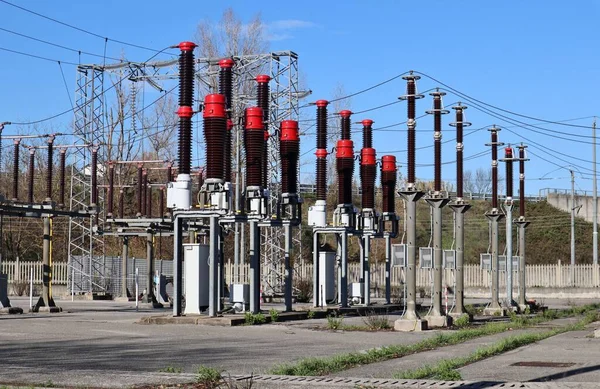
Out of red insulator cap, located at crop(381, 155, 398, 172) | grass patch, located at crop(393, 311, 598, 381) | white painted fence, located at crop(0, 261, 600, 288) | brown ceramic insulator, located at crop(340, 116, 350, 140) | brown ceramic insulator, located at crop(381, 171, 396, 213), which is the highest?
brown ceramic insulator, located at crop(340, 116, 350, 140)

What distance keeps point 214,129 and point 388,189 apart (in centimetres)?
1411

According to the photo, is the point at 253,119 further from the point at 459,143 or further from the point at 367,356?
the point at 367,356

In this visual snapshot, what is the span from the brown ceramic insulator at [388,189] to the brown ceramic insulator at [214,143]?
13.3m

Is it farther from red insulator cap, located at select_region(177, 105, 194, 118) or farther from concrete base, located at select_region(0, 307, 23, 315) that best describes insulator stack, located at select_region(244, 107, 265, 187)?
concrete base, located at select_region(0, 307, 23, 315)

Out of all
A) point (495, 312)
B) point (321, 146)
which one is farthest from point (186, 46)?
point (495, 312)

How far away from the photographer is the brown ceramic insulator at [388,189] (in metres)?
40.9

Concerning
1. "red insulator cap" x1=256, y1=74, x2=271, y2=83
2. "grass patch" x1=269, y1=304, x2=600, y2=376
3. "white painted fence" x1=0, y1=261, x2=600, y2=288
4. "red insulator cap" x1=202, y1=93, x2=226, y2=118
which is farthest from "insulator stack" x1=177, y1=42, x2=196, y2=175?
"white painted fence" x1=0, y1=261, x2=600, y2=288

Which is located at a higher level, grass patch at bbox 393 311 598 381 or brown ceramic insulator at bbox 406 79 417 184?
brown ceramic insulator at bbox 406 79 417 184

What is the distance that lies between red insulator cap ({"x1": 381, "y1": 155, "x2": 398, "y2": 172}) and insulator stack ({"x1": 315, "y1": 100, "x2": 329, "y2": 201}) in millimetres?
4428

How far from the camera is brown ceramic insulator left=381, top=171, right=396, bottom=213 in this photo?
40.9 meters

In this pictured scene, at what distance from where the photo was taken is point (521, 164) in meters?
40.7

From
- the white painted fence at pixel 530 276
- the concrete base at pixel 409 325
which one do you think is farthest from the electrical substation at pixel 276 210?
the white painted fence at pixel 530 276

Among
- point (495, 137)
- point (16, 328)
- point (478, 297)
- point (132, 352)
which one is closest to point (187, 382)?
point (132, 352)

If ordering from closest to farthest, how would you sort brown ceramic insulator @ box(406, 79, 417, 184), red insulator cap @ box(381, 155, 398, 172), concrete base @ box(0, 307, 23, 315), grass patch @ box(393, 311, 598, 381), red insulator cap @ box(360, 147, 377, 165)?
grass patch @ box(393, 311, 598, 381)
brown ceramic insulator @ box(406, 79, 417, 184)
concrete base @ box(0, 307, 23, 315)
red insulator cap @ box(360, 147, 377, 165)
red insulator cap @ box(381, 155, 398, 172)
